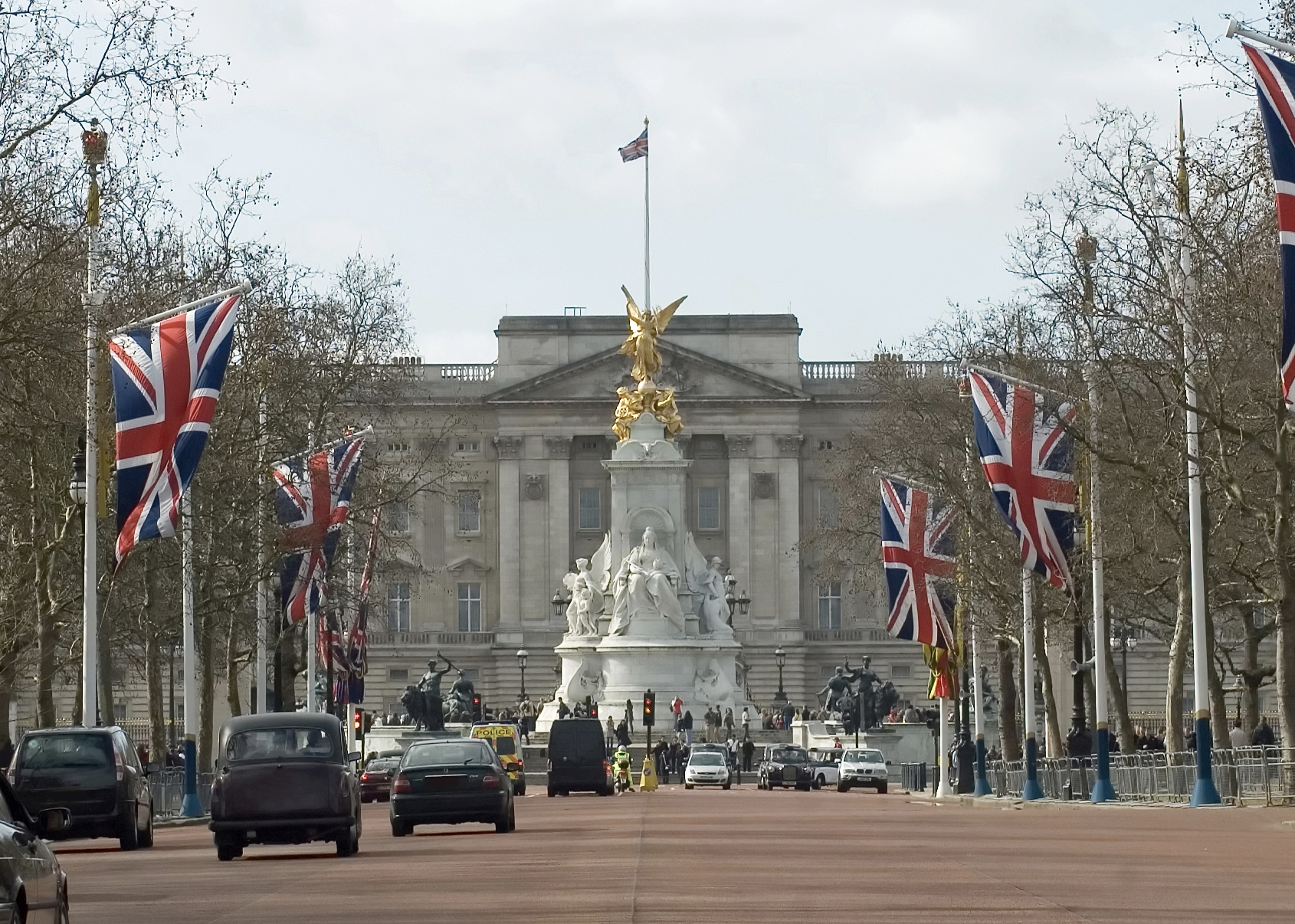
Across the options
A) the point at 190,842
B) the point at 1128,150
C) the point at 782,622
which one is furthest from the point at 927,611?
the point at 782,622

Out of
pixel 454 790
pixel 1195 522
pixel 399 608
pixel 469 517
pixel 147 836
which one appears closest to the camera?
pixel 147 836

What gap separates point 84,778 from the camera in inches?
1345

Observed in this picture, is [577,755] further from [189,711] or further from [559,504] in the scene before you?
[559,504]

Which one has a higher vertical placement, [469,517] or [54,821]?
[469,517]

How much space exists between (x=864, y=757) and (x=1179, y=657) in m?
21.1

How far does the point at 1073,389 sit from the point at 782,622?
3408 inches

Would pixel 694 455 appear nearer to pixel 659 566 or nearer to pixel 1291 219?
pixel 659 566

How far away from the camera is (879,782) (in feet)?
232

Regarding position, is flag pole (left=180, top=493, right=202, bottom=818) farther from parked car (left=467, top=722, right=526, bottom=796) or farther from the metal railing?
the metal railing

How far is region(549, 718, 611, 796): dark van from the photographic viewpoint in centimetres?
6550

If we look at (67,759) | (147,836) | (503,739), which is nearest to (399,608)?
(503,739)

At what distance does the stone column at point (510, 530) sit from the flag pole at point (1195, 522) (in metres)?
93.1

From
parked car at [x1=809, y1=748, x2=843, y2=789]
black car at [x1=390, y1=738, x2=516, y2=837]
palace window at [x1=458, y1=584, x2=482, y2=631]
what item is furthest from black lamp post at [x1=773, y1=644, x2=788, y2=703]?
black car at [x1=390, y1=738, x2=516, y2=837]

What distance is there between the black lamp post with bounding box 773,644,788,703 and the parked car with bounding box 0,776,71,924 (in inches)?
3702
